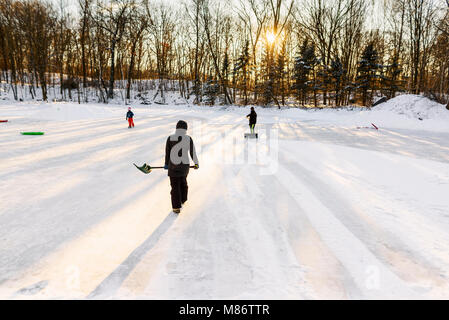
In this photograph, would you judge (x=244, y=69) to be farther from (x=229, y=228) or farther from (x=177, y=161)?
(x=229, y=228)

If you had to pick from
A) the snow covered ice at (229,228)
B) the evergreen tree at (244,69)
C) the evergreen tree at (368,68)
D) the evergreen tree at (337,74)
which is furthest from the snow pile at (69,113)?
the evergreen tree at (368,68)

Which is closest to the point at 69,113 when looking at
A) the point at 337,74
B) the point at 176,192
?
the point at 176,192

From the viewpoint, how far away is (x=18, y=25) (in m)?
34.6

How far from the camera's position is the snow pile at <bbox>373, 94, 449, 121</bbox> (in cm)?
1621

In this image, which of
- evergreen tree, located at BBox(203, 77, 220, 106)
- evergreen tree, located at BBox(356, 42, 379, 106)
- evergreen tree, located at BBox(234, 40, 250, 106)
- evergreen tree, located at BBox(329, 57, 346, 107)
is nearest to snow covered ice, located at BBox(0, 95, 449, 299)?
evergreen tree, located at BBox(329, 57, 346, 107)

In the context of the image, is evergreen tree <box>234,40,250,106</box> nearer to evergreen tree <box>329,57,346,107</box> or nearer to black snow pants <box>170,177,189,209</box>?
evergreen tree <box>329,57,346,107</box>

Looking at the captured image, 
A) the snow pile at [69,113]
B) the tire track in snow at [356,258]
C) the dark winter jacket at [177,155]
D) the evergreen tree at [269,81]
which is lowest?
the tire track in snow at [356,258]

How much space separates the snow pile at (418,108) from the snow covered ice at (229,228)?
34.4 feet

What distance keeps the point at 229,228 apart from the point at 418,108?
19.4 metres

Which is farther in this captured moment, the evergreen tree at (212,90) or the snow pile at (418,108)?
the evergreen tree at (212,90)

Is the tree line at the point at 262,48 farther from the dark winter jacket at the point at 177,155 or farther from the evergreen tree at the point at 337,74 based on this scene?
the dark winter jacket at the point at 177,155

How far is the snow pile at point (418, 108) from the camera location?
1621cm
